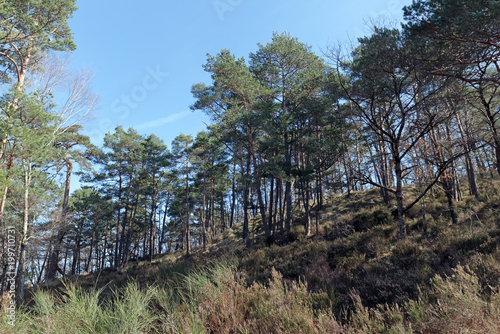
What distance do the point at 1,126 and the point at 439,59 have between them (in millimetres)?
14671

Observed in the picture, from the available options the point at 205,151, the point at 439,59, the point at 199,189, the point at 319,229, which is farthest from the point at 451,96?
the point at 199,189

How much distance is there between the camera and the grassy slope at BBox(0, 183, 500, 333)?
125 inches

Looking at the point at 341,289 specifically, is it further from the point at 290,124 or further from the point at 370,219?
the point at 290,124

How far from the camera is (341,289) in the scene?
20.6 ft

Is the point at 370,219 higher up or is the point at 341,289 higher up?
the point at 370,219

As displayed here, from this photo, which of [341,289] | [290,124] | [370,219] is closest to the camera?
[341,289]

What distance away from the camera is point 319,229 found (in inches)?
648

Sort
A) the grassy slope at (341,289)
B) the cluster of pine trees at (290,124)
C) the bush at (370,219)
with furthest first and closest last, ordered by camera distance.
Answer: the bush at (370,219)
the cluster of pine trees at (290,124)
the grassy slope at (341,289)

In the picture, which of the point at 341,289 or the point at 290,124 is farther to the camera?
the point at 290,124

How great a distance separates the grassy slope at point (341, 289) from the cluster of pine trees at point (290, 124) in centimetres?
164

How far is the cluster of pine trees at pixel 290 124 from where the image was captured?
8250 mm

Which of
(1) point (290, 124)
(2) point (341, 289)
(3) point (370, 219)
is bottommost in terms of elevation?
(2) point (341, 289)

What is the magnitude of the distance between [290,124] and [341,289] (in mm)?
12847

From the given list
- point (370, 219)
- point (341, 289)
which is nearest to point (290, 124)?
point (370, 219)
